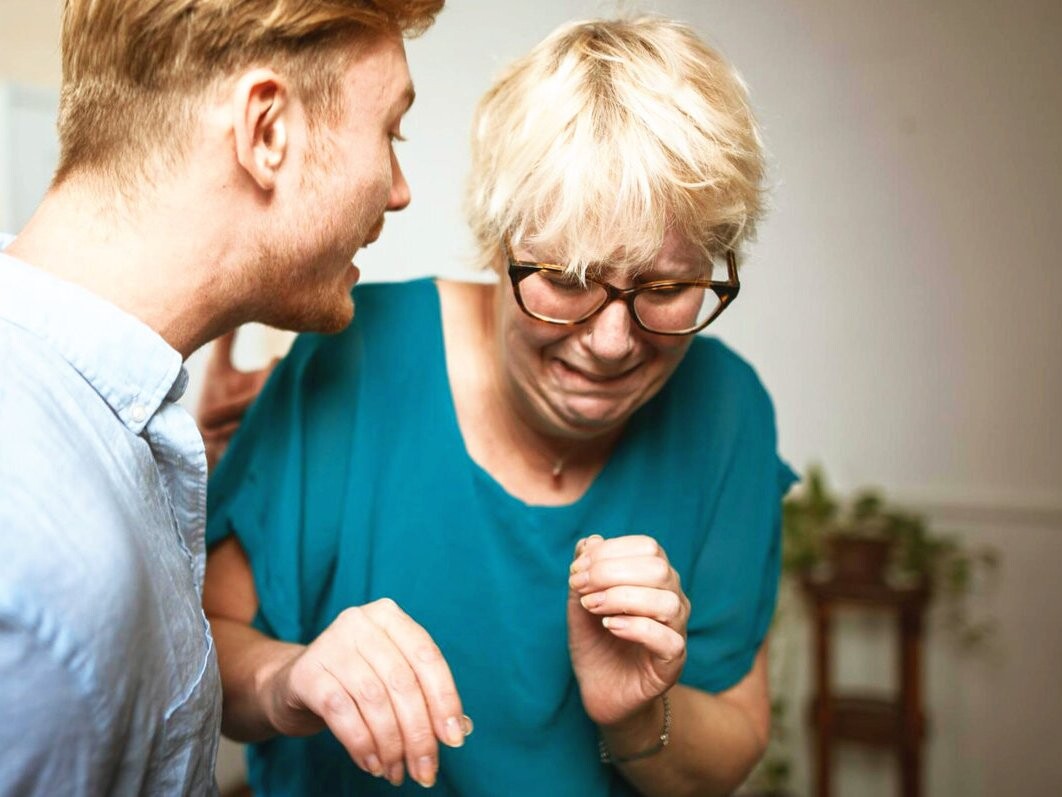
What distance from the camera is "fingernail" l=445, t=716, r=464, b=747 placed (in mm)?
776

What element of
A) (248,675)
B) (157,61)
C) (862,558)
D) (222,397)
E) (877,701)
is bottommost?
(877,701)

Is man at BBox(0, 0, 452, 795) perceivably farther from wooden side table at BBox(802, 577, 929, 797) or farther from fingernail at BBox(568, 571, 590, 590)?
wooden side table at BBox(802, 577, 929, 797)

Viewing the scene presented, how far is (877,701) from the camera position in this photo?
2889 millimetres

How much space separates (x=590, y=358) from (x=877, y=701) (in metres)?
2.24

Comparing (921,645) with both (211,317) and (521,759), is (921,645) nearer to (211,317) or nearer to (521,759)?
(521,759)

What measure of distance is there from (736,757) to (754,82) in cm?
211

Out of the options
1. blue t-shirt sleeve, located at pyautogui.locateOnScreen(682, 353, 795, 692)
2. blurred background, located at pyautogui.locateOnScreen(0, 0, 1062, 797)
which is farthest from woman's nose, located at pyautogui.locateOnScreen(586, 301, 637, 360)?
blurred background, located at pyautogui.locateOnScreen(0, 0, 1062, 797)

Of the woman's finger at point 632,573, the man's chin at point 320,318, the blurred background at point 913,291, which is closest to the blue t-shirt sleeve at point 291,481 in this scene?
the man's chin at point 320,318

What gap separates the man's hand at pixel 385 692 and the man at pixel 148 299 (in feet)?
0.08

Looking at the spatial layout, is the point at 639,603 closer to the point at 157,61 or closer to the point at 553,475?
the point at 553,475

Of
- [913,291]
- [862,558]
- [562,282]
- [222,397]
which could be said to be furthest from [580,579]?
[913,291]

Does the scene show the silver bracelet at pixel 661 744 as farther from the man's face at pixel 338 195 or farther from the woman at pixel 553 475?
the man's face at pixel 338 195

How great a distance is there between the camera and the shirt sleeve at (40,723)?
0.61 metres

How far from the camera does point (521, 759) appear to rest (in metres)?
1.20
